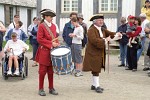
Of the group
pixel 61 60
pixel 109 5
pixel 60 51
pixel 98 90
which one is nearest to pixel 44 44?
pixel 60 51

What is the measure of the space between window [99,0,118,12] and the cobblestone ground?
717cm

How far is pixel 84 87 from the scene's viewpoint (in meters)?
8.91

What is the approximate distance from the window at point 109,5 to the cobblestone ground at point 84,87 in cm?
717

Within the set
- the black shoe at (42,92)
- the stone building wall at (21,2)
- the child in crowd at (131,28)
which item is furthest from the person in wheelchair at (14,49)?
the stone building wall at (21,2)

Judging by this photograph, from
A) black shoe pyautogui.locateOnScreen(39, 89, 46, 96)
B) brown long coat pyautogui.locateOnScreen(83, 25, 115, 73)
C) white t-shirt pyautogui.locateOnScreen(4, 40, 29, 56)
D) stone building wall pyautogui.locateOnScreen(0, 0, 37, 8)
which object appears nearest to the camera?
black shoe pyautogui.locateOnScreen(39, 89, 46, 96)

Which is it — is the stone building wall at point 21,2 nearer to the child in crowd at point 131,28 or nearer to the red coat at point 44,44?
the child in crowd at point 131,28

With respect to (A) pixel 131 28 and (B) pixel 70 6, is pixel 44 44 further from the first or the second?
(B) pixel 70 6

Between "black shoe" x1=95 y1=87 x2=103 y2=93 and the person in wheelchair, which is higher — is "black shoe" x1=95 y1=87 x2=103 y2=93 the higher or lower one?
the lower one

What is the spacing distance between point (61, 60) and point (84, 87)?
1.48m

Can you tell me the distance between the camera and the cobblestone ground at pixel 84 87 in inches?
311

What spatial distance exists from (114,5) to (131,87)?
9.59 meters

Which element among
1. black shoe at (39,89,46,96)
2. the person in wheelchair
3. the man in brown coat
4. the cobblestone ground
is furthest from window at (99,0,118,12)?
black shoe at (39,89,46,96)

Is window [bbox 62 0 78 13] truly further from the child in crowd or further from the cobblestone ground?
the cobblestone ground

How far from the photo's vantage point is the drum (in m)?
7.71
